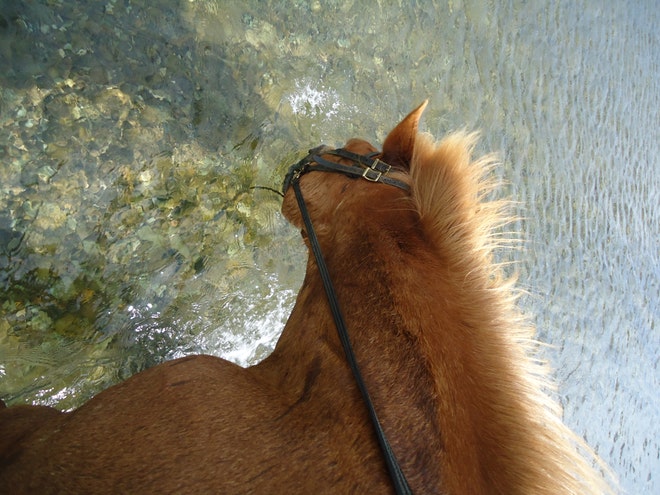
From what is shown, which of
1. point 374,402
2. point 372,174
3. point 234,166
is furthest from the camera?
point 234,166

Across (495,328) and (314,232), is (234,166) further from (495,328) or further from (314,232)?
(495,328)

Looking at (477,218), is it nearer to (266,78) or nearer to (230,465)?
(230,465)

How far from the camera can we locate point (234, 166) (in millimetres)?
1536

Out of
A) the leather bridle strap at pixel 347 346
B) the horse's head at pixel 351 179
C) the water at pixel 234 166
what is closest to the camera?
the leather bridle strap at pixel 347 346

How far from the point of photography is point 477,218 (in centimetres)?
90

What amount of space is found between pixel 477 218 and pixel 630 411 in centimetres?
217

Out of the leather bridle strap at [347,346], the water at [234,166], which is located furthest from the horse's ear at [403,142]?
the water at [234,166]

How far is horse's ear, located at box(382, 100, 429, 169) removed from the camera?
1.04 m

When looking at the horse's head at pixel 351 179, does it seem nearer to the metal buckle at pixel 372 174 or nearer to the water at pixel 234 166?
the metal buckle at pixel 372 174

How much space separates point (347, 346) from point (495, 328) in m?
0.24

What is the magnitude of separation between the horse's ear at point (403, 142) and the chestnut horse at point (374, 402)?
0.29ft

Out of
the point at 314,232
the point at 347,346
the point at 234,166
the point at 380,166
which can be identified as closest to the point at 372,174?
the point at 380,166

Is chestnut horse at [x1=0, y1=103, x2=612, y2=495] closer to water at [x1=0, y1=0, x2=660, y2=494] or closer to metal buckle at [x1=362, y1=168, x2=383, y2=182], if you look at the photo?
metal buckle at [x1=362, y1=168, x2=383, y2=182]

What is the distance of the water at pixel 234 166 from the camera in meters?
1.19
